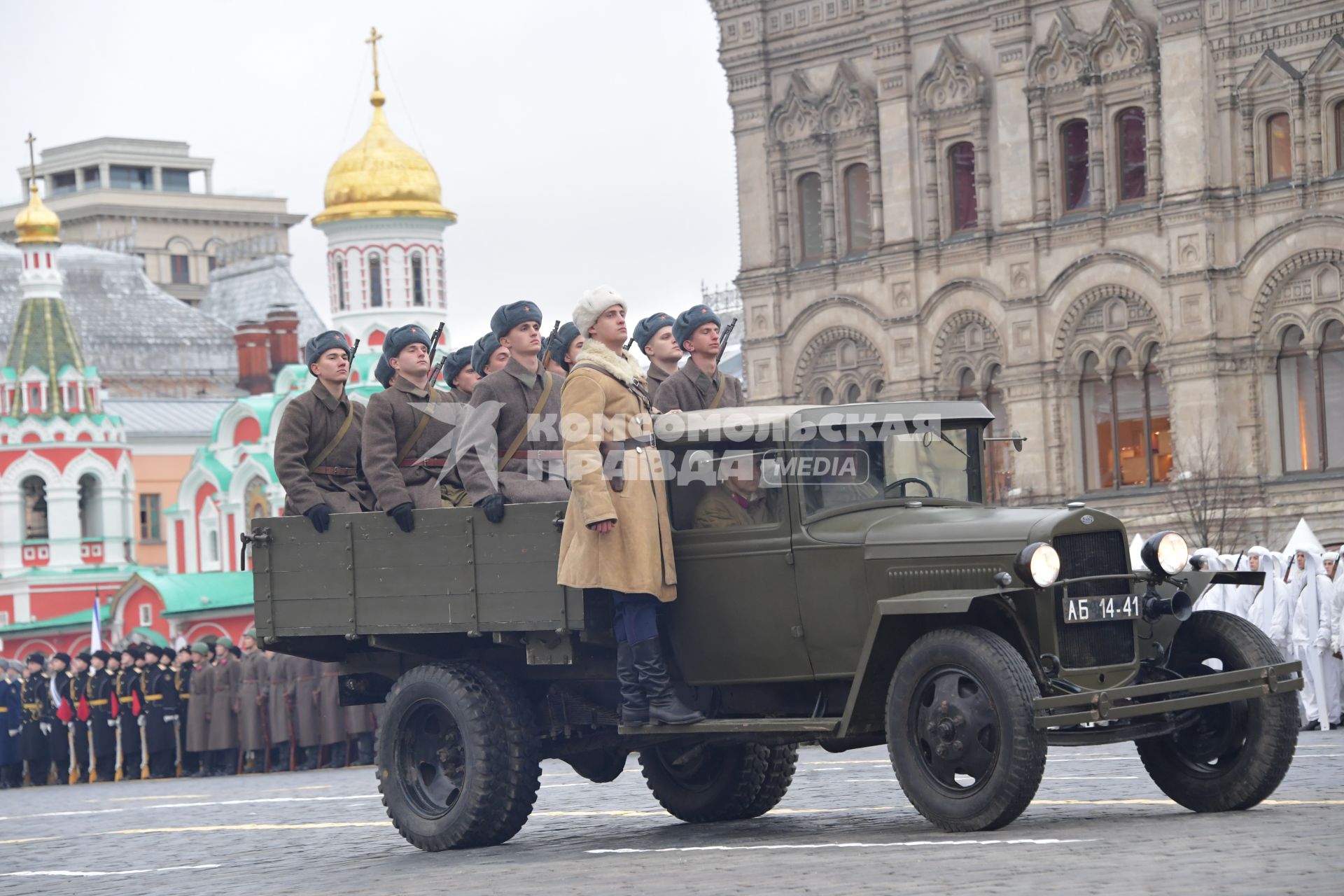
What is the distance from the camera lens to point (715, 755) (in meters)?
13.5

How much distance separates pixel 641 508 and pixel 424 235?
54785 millimetres

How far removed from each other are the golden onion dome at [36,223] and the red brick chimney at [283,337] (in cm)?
1745

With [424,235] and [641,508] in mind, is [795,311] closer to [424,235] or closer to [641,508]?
[424,235]

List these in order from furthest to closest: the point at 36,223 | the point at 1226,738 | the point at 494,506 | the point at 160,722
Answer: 1. the point at 36,223
2. the point at 160,722
3. the point at 494,506
4. the point at 1226,738

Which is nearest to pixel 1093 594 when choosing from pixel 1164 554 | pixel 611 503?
pixel 1164 554

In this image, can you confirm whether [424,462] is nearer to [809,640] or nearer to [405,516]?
[405,516]

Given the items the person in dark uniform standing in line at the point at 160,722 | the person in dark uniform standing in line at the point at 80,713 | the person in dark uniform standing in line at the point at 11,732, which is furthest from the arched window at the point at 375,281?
the person in dark uniform standing in line at the point at 160,722

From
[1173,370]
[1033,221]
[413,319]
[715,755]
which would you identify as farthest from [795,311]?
[715,755]

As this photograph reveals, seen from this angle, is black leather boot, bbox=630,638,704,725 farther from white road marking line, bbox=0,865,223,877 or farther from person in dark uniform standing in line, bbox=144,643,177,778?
person in dark uniform standing in line, bbox=144,643,177,778

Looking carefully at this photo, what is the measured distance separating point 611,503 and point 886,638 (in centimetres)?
148

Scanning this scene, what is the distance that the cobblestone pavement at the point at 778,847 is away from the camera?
30.3ft

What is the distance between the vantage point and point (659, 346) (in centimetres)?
1410

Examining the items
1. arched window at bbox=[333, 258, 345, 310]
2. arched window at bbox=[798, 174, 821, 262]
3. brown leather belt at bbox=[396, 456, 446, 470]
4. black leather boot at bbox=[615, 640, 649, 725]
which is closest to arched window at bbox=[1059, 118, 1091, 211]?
arched window at bbox=[798, 174, 821, 262]

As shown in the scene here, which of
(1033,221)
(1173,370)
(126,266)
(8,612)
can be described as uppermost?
(126,266)
